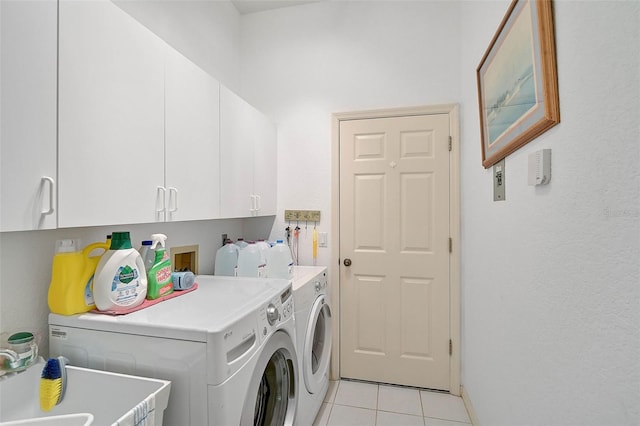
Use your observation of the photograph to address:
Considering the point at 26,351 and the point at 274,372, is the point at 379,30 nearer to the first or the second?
the point at 274,372

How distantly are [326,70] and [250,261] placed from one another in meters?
1.67

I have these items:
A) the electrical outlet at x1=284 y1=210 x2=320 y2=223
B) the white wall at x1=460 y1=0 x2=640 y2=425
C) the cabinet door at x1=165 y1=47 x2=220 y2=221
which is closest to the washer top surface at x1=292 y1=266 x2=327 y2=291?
the electrical outlet at x1=284 y1=210 x2=320 y2=223

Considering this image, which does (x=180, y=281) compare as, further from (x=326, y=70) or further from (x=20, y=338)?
(x=326, y=70)

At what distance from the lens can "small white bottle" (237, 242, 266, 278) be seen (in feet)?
6.38

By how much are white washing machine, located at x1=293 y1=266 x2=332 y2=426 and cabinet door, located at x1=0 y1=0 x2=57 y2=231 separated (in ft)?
3.74

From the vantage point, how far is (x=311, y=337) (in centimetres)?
176

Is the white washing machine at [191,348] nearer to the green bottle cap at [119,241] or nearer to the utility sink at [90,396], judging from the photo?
the utility sink at [90,396]

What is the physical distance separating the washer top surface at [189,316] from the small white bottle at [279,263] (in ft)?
1.67

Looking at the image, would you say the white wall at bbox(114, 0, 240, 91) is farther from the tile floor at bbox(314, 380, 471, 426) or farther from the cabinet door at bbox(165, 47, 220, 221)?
the tile floor at bbox(314, 380, 471, 426)

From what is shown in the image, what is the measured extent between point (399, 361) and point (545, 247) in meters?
1.72

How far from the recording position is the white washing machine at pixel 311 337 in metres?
1.67

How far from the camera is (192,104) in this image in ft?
4.91

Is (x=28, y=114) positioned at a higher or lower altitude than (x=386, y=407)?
higher

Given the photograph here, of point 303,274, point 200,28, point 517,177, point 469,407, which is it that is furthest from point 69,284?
point 469,407
